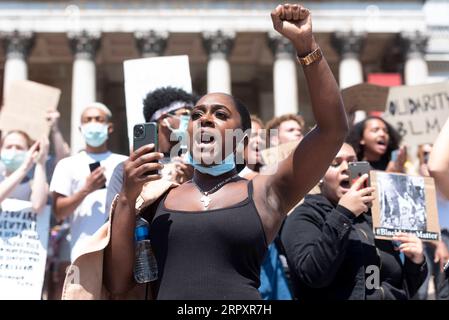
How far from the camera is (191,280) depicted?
2.96 metres

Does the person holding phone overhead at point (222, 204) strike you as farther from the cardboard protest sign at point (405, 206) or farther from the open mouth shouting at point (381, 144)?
the open mouth shouting at point (381, 144)

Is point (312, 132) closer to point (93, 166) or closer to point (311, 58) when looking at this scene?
point (311, 58)

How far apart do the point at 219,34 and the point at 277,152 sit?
896 inches

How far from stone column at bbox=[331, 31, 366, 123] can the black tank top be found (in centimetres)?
2614

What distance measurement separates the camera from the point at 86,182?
6.14 metres

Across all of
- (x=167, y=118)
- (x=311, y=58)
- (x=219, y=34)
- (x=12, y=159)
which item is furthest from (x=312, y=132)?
(x=219, y=34)

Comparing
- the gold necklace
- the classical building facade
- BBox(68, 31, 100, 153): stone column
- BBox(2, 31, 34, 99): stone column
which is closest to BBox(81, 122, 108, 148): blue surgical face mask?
the gold necklace

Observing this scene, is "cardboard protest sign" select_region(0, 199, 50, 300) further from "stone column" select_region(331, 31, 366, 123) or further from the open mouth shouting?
"stone column" select_region(331, 31, 366, 123)

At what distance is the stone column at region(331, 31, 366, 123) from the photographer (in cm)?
2848

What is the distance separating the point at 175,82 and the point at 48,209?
1.78 metres

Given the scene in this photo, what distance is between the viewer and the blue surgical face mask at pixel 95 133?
6.71m

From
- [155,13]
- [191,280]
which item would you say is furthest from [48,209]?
[155,13]

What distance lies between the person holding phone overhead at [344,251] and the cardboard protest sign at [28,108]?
3.67 m

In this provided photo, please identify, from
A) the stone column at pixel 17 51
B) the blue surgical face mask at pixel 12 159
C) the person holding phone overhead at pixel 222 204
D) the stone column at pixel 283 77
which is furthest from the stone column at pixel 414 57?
the person holding phone overhead at pixel 222 204
